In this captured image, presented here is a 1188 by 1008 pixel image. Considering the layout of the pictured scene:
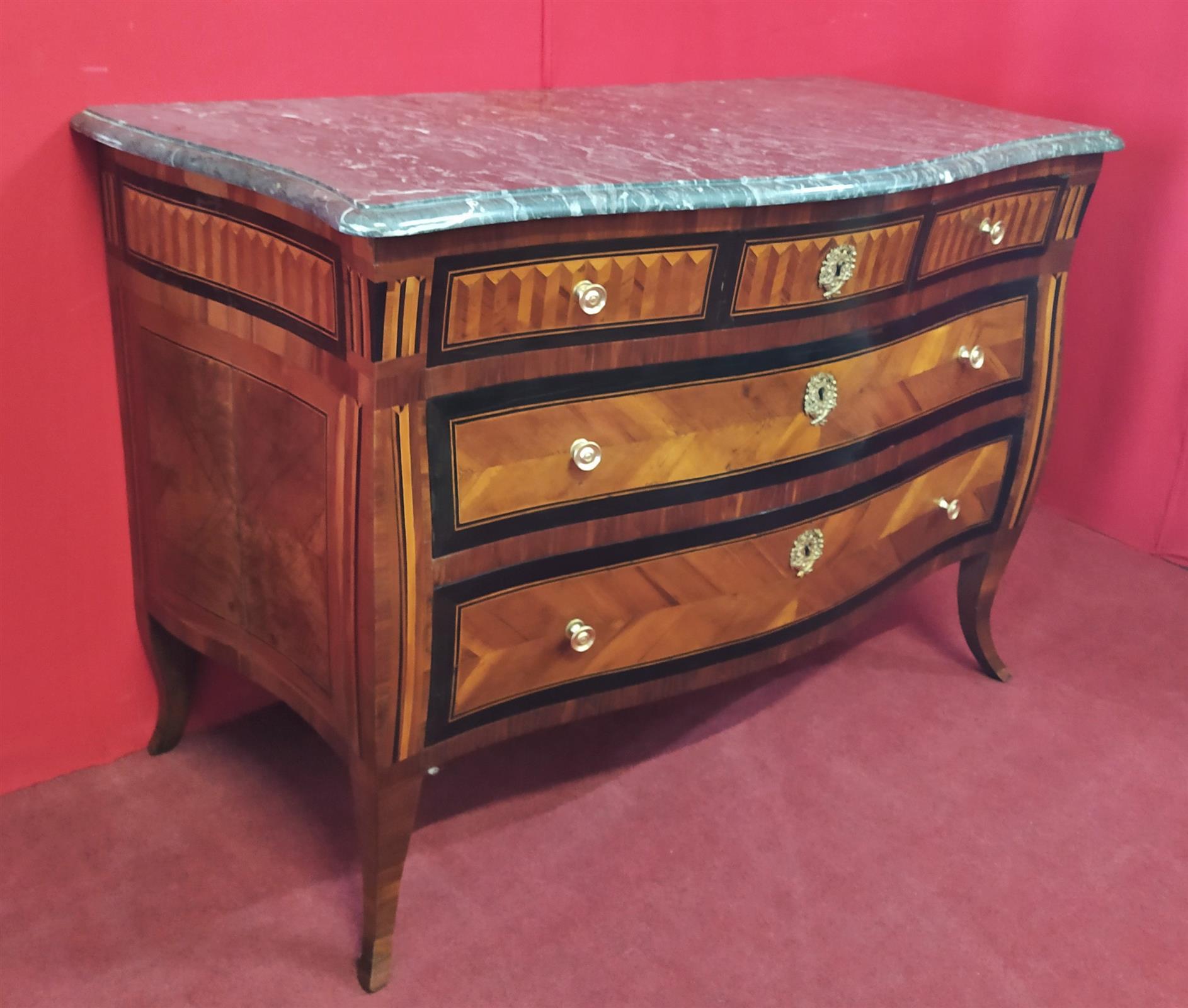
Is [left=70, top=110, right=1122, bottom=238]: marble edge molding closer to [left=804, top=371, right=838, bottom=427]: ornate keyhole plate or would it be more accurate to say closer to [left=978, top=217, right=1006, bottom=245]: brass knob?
[left=978, top=217, right=1006, bottom=245]: brass knob

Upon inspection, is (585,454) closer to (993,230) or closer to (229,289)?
(229,289)

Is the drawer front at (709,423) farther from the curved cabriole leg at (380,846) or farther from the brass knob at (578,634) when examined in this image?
the curved cabriole leg at (380,846)

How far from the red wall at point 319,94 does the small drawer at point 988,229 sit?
0.68m

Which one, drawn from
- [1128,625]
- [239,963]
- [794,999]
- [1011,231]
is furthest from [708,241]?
[1128,625]

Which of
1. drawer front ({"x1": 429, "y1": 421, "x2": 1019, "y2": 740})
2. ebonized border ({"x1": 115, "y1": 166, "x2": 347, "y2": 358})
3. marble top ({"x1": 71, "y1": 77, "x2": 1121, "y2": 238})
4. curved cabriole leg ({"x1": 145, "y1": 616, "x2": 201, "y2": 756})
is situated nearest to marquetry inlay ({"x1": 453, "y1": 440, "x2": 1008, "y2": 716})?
drawer front ({"x1": 429, "y1": 421, "x2": 1019, "y2": 740})

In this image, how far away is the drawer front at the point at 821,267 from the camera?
137 cm

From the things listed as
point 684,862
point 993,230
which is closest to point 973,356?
point 993,230

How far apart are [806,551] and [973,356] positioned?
411mm

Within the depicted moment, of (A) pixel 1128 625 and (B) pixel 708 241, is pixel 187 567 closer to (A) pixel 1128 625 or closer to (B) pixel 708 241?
(B) pixel 708 241

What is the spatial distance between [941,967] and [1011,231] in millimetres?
1044

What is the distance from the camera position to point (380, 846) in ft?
4.60

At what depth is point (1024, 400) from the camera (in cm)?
189

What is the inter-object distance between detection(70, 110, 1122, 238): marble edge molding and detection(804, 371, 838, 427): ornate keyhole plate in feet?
0.79

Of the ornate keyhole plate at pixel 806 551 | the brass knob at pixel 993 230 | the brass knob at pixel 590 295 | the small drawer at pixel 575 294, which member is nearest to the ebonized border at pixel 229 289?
the small drawer at pixel 575 294
